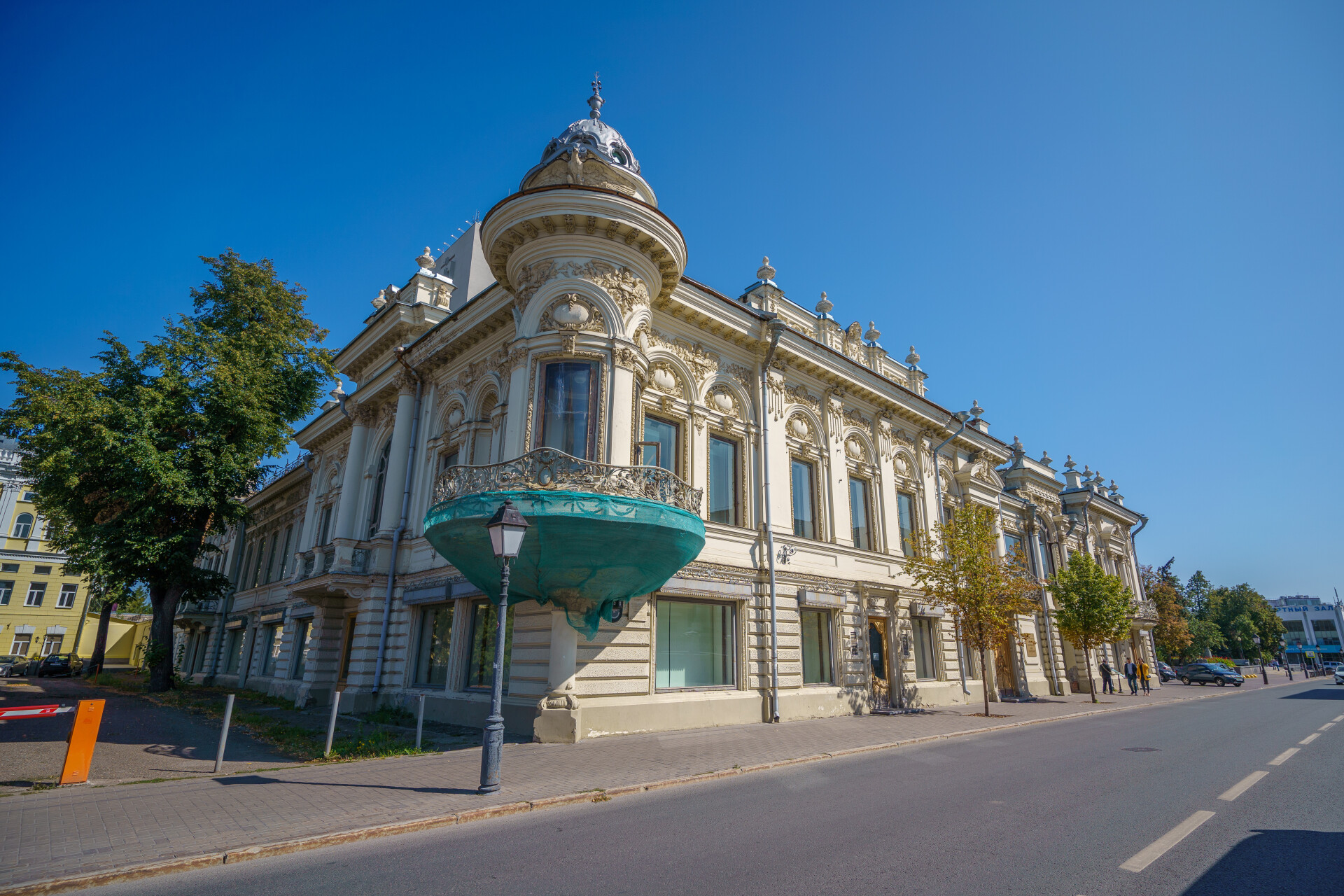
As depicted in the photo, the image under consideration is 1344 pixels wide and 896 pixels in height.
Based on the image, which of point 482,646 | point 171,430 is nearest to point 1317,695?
point 482,646

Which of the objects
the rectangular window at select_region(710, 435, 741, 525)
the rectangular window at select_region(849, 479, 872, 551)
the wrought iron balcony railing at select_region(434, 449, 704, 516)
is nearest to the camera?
the wrought iron balcony railing at select_region(434, 449, 704, 516)

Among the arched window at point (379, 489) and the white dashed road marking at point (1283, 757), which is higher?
the arched window at point (379, 489)

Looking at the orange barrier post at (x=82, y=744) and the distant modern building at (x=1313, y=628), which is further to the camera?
the distant modern building at (x=1313, y=628)

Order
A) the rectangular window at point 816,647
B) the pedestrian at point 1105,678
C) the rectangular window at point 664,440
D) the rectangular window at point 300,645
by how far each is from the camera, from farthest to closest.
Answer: the pedestrian at point 1105,678, the rectangular window at point 300,645, the rectangular window at point 816,647, the rectangular window at point 664,440

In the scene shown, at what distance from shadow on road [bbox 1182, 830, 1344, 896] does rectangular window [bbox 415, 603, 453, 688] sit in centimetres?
1530

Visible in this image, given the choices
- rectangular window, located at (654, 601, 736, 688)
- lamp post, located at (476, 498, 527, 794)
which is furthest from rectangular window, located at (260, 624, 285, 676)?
lamp post, located at (476, 498, 527, 794)

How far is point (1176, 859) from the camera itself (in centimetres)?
539

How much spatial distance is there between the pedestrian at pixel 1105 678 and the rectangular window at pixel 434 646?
32475 mm

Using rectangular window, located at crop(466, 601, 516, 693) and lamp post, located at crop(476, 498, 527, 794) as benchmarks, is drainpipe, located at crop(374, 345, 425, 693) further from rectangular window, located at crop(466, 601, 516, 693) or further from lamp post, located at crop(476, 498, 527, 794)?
lamp post, located at crop(476, 498, 527, 794)

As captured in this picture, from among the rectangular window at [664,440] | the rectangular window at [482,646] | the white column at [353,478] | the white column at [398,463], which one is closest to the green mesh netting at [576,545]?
the rectangular window at [482,646]

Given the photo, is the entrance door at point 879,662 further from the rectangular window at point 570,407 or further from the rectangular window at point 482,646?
the rectangular window at point 570,407

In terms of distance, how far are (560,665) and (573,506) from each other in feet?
12.6

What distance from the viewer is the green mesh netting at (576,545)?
11.5 meters

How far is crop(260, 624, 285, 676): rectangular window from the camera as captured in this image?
25.8 m
